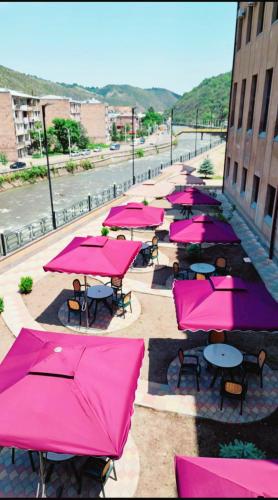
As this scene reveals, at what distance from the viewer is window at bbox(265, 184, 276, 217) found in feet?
62.3

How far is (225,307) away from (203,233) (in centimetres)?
603

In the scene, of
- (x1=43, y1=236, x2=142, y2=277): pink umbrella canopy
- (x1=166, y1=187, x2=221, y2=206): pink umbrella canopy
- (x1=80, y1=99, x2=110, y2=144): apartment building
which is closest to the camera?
(x1=43, y1=236, x2=142, y2=277): pink umbrella canopy

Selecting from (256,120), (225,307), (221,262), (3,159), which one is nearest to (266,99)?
(256,120)

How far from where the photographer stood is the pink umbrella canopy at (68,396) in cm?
553

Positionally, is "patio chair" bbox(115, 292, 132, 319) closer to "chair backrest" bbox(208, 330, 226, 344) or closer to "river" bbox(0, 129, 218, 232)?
"chair backrest" bbox(208, 330, 226, 344)

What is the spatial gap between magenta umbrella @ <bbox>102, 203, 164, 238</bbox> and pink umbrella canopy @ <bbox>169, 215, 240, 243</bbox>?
1455 mm

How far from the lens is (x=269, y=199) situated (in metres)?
19.4

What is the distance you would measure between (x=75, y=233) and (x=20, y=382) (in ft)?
55.6

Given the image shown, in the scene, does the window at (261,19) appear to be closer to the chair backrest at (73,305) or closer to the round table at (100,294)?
the round table at (100,294)

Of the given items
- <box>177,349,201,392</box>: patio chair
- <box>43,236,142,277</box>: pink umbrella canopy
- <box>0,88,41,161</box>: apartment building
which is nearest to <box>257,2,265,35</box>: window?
<box>43,236,142,277</box>: pink umbrella canopy

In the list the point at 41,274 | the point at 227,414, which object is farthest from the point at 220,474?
the point at 41,274

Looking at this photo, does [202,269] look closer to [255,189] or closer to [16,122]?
[255,189]

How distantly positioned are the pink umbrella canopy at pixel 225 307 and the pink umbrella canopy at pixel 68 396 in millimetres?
2093

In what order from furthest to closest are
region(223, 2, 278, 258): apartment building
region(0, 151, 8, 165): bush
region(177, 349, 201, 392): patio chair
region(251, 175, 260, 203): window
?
region(0, 151, 8, 165): bush → region(251, 175, 260, 203): window → region(223, 2, 278, 258): apartment building → region(177, 349, 201, 392): patio chair
